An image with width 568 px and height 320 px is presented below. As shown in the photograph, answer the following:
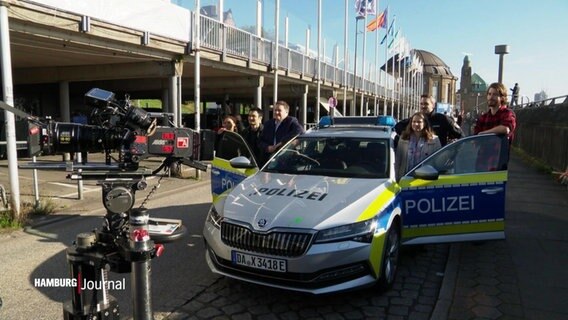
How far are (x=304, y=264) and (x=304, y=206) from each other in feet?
1.69

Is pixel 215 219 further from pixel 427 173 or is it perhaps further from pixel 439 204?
pixel 439 204

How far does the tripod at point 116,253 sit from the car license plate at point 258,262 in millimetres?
1108

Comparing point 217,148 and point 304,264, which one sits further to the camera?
point 217,148

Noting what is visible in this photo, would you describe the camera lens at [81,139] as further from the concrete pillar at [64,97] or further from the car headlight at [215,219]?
the concrete pillar at [64,97]

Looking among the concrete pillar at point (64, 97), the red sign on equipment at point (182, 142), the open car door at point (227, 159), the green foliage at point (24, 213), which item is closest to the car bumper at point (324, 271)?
the red sign on equipment at point (182, 142)

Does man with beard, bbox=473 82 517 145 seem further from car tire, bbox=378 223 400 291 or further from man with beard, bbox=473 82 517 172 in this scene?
car tire, bbox=378 223 400 291

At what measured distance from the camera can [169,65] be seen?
13.9m

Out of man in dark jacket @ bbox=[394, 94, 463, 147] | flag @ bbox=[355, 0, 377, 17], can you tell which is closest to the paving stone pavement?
man in dark jacket @ bbox=[394, 94, 463, 147]

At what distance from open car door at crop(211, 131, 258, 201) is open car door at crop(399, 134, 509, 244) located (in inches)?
78.3

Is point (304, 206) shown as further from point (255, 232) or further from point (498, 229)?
point (498, 229)

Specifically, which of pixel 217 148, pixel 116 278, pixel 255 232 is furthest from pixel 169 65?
pixel 255 232

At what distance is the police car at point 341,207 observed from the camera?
3541mm

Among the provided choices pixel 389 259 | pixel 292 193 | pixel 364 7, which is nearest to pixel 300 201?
pixel 292 193

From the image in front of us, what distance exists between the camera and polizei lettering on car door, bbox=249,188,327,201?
156 inches
